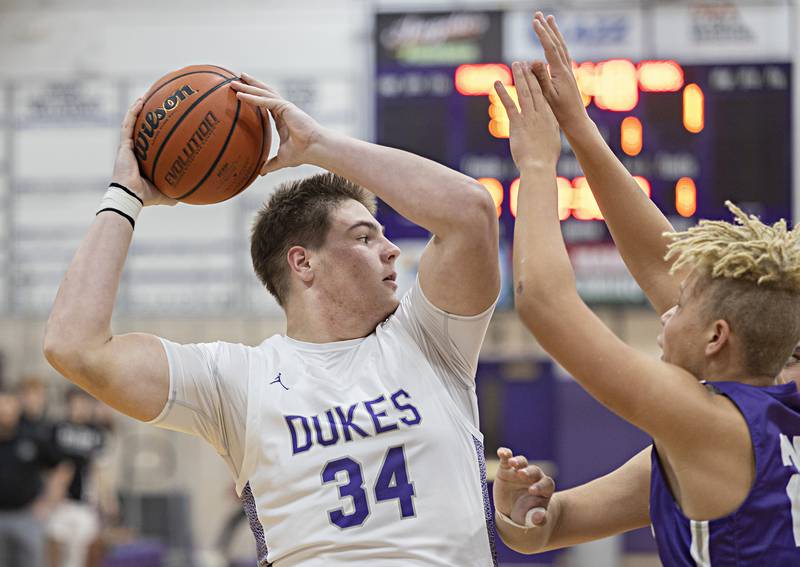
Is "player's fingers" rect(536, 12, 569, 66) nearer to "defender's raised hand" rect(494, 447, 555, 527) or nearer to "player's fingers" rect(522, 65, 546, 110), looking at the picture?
"player's fingers" rect(522, 65, 546, 110)

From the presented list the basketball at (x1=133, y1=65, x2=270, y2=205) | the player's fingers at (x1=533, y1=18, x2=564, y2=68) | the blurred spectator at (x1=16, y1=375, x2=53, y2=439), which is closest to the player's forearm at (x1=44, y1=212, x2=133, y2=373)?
the basketball at (x1=133, y1=65, x2=270, y2=205)

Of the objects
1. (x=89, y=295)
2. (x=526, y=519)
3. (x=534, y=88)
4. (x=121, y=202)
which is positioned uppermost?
(x=534, y=88)

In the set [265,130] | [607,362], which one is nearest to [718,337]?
[607,362]

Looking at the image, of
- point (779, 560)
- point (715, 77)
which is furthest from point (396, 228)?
point (779, 560)

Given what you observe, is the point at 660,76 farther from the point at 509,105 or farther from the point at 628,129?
the point at 509,105

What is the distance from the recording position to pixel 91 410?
9.81 meters

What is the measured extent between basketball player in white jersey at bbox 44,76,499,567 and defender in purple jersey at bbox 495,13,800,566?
1.07 feet

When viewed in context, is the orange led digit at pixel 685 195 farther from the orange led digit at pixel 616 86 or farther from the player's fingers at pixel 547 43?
the player's fingers at pixel 547 43

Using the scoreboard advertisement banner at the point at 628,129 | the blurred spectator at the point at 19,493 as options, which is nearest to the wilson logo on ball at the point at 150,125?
the scoreboard advertisement banner at the point at 628,129

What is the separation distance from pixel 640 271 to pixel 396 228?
4.89 metres

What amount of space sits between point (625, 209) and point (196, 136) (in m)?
1.15

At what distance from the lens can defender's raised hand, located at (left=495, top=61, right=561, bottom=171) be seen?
240 cm

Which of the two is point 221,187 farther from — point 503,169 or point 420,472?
point 503,169

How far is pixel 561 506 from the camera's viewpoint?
9.37ft
